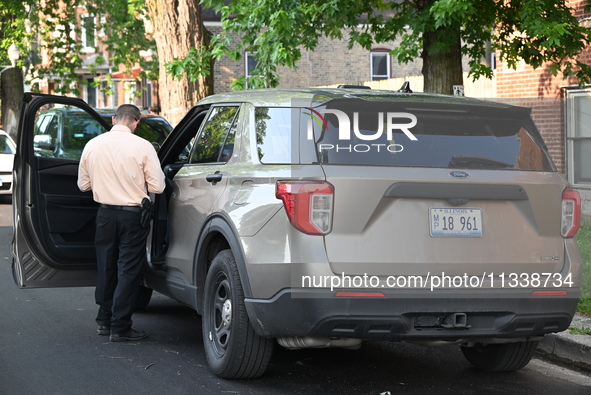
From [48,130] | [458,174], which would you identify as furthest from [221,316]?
[48,130]

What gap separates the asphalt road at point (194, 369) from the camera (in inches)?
259

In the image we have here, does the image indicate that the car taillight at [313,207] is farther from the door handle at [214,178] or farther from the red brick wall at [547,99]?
the red brick wall at [547,99]

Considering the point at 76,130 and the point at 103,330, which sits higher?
the point at 76,130

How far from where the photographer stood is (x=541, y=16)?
42.3 feet

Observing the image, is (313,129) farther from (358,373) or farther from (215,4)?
(215,4)

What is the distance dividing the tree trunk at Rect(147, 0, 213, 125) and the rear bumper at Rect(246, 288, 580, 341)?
13.2 m

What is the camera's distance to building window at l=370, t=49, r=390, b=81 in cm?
4572

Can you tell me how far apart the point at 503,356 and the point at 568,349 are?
2.40 feet

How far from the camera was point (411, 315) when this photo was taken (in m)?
5.97

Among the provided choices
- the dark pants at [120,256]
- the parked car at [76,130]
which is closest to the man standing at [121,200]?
the dark pants at [120,256]

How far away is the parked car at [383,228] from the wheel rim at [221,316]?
1 cm

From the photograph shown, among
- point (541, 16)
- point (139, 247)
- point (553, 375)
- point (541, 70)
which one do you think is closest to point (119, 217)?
point (139, 247)

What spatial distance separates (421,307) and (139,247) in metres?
2.84

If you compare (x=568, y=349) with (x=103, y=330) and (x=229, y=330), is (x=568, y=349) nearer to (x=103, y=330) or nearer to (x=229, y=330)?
(x=229, y=330)
